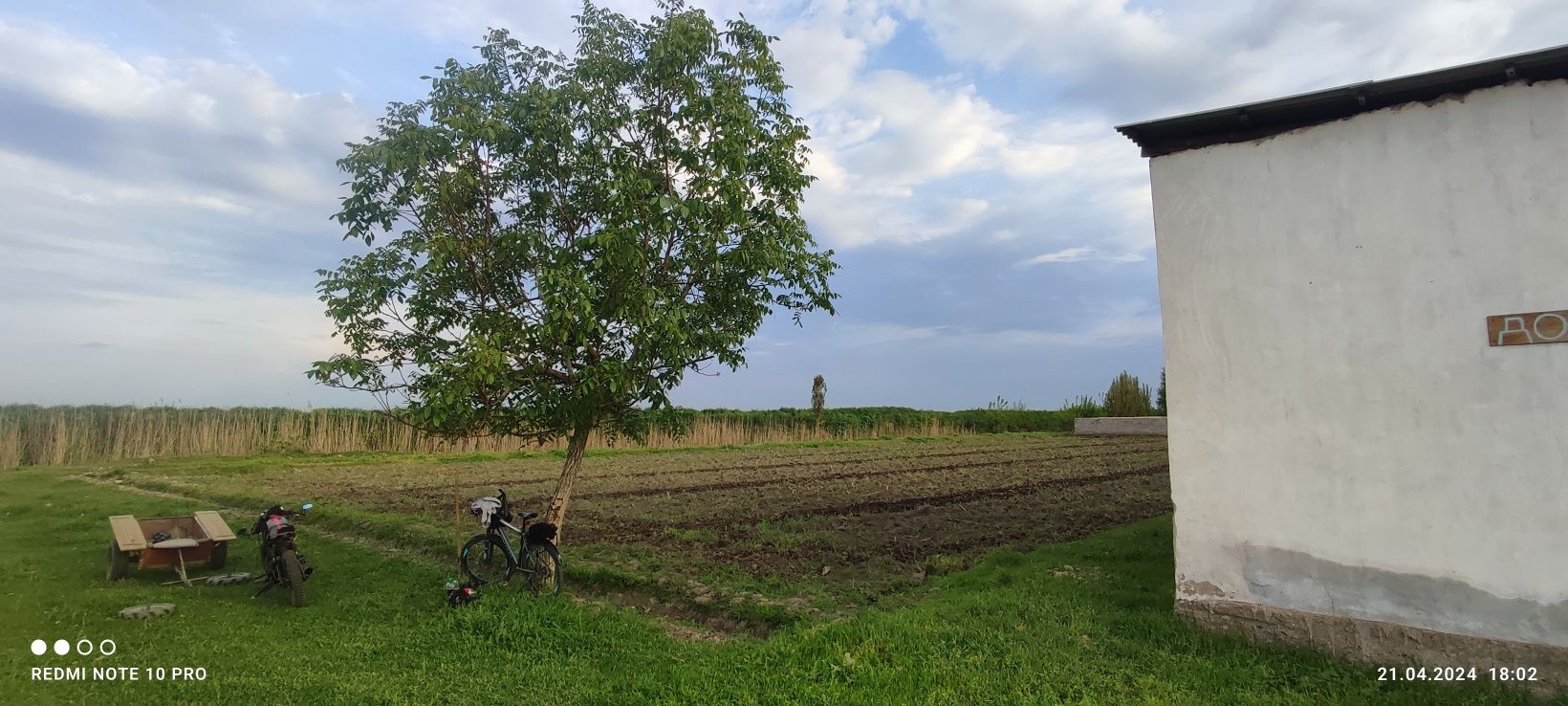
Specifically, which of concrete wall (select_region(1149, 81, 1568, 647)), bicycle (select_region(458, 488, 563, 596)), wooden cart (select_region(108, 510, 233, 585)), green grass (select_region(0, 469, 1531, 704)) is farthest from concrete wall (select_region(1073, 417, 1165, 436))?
wooden cart (select_region(108, 510, 233, 585))

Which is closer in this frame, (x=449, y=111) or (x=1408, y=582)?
(x=1408, y=582)

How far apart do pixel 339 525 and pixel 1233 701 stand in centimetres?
1009

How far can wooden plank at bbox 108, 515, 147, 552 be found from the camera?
6605 mm

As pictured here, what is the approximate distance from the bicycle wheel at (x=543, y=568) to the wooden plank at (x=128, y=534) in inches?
136

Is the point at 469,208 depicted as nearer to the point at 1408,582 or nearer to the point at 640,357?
the point at 640,357

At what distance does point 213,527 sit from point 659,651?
17.0ft

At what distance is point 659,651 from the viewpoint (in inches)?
203

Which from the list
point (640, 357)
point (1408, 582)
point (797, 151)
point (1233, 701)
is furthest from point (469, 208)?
point (1408, 582)

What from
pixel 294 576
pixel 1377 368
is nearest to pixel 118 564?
pixel 294 576

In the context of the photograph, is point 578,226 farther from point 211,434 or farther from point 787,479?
point 211,434

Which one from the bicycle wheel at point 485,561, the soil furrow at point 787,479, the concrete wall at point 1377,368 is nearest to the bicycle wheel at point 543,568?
the bicycle wheel at point 485,561

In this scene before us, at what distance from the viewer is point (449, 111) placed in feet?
20.2

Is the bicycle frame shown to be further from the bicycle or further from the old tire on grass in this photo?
the old tire on grass

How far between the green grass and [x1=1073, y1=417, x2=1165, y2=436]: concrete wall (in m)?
29.9
